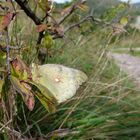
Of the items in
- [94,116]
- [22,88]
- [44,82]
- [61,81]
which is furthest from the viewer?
[94,116]

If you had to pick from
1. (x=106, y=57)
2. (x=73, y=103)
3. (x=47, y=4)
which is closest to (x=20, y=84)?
(x=47, y=4)

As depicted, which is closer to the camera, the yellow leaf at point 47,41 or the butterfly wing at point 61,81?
the butterfly wing at point 61,81

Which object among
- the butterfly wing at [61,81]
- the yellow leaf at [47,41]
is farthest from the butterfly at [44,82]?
the yellow leaf at [47,41]

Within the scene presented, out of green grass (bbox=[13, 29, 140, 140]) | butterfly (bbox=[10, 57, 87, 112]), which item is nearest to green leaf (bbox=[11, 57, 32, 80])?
butterfly (bbox=[10, 57, 87, 112])

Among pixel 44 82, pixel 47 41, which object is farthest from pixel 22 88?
pixel 47 41

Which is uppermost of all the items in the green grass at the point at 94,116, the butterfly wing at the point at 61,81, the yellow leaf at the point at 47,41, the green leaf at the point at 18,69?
the green leaf at the point at 18,69

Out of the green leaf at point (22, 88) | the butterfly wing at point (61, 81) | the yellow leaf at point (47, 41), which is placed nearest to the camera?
the green leaf at point (22, 88)

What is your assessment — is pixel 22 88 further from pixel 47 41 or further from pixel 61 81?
pixel 47 41

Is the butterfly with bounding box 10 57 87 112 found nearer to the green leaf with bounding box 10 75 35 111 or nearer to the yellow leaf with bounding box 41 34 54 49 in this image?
the green leaf with bounding box 10 75 35 111

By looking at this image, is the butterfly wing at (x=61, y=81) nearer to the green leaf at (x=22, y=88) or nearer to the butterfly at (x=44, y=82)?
the butterfly at (x=44, y=82)

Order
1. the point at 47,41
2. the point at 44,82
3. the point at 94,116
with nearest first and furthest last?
the point at 44,82 → the point at 47,41 → the point at 94,116

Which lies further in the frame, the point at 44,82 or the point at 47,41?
the point at 47,41

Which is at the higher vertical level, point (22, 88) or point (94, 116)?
point (22, 88)
